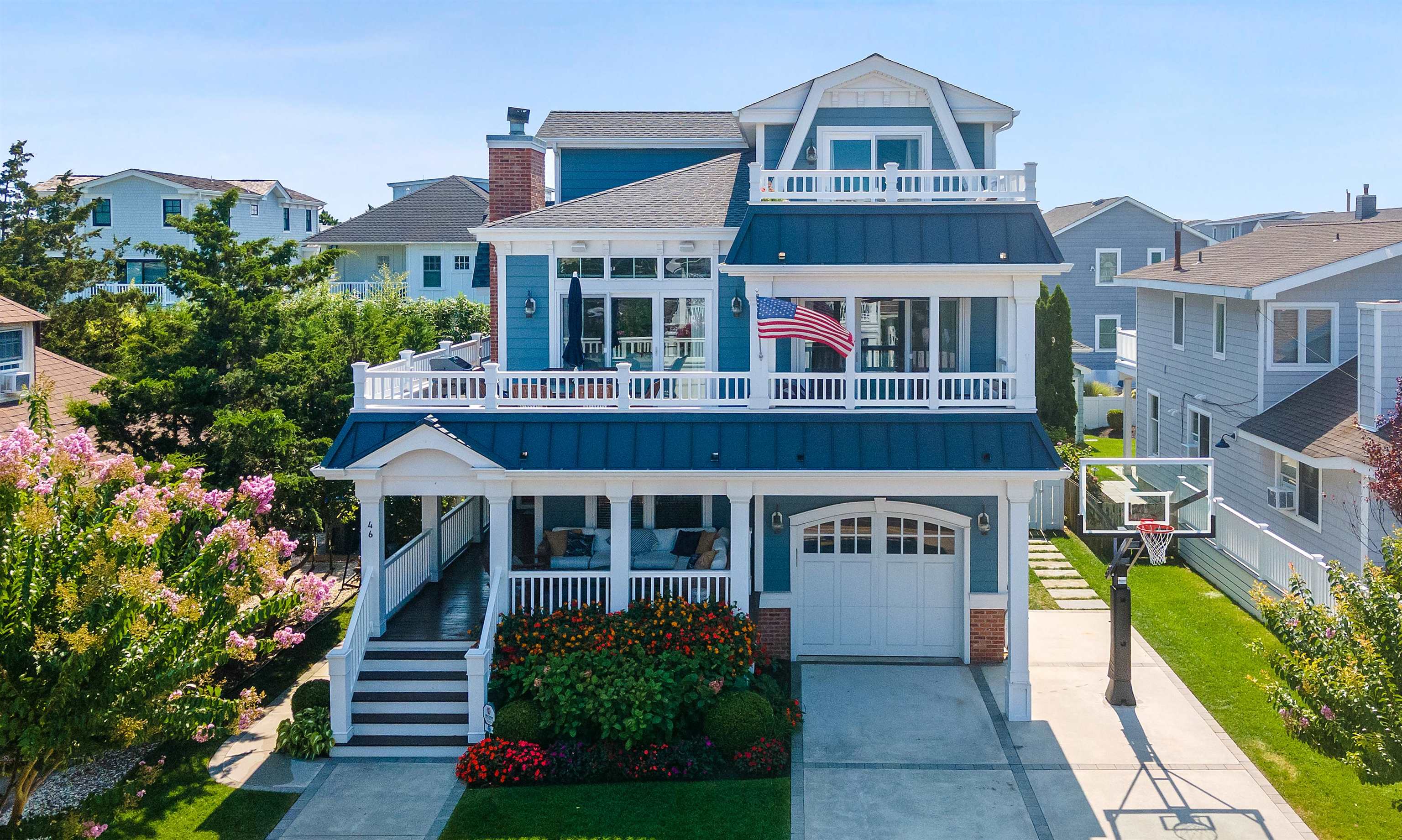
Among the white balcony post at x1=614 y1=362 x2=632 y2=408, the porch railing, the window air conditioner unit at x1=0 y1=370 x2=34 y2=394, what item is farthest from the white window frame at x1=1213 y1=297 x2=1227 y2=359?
the window air conditioner unit at x1=0 y1=370 x2=34 y2=394

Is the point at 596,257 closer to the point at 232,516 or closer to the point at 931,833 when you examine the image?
the point at 232,516

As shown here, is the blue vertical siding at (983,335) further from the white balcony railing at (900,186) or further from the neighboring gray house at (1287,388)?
the neighboring gray house at (1287,388)

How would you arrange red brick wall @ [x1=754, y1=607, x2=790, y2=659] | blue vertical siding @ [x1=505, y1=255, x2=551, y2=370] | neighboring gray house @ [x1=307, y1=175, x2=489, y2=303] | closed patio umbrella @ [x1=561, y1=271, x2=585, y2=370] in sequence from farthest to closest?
neighboring gray house @ [x1=307, y1=175, x2=489, y2=303] < blue vertical siding @ [x1=505, y1=255, x2=551, y2=370] < closed patio umbrella @ [x1=561, y1=271, x2=585, y2=370] < red brick wall @ [x1=754, y1=607, x2=790, y2=659]

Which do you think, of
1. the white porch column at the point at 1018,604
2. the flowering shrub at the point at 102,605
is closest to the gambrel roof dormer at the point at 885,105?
the white porch column at the point at 1018,604

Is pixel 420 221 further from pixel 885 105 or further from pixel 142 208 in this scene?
pixel 885 105

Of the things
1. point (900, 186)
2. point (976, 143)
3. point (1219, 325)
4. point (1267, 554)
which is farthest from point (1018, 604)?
point (1219, 325)

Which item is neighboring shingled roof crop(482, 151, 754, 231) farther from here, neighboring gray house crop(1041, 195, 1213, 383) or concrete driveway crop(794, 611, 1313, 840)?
neighboring gray house crop(1041, 195, 1213, 383)

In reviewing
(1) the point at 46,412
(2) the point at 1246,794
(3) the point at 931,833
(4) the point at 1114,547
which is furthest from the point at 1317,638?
(1) the point at 46,412
